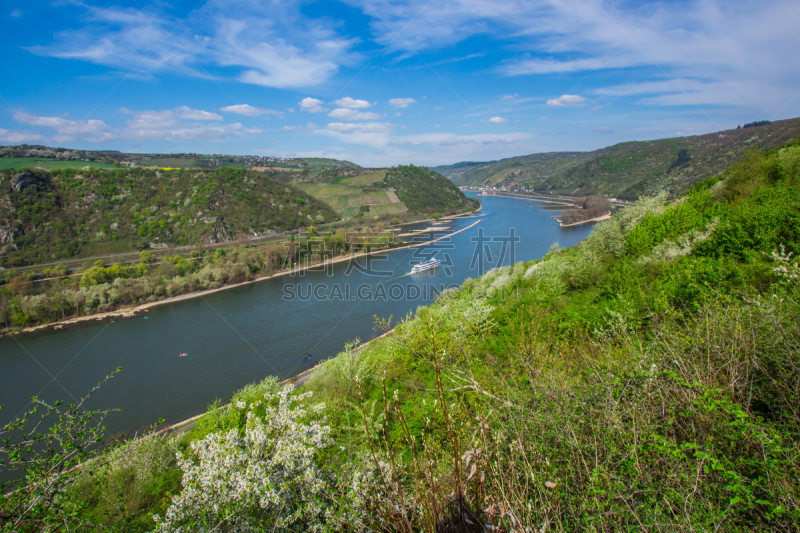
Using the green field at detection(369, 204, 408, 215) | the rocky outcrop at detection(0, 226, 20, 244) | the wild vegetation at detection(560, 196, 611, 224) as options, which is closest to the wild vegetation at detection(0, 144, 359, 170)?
the rocky outcrop at detection(0, 226, 20, 244)

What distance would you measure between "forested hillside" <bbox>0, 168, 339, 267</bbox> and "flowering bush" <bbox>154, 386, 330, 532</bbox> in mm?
51739

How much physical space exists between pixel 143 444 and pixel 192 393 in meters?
7.38

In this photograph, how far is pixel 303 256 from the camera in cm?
4341

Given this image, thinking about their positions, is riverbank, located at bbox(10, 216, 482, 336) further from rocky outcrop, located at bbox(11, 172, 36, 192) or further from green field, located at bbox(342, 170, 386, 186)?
green field, located at bbox(342, 170, 386, 186)

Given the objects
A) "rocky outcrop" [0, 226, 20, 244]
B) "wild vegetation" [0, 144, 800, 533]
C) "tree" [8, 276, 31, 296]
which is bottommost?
"tree" [8, 276, 31, 296]

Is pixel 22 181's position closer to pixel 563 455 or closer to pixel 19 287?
pixel 19 287

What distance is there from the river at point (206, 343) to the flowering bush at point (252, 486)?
13.0 metres

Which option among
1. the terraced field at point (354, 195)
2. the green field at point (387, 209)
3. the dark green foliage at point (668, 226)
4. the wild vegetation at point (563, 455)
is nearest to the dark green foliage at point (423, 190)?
the green field at point (387, 209)

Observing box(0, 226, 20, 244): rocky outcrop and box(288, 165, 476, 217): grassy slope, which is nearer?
box(0, 226, 20, 244): rocky outcrop

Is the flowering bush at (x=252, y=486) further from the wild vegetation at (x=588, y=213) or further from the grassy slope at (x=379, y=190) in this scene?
the grassy slope at (x=379, y=190)

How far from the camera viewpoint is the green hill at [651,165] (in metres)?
59.7

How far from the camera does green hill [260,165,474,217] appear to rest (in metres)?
87.7

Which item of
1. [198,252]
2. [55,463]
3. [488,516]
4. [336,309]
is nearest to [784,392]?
[488,516]

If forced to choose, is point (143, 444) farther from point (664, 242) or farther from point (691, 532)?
point (664, 242)
